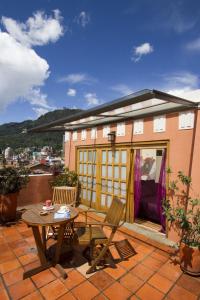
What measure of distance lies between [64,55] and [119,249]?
5561 mm

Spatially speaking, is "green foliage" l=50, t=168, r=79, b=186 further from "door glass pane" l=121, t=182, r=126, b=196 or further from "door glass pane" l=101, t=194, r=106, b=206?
"door glass pane" l=121, t=182, r=126, b=196

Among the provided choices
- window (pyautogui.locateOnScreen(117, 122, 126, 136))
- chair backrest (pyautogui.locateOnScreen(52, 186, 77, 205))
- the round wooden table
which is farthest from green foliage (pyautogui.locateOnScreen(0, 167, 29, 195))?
window (pyautogui.locateOnScreen(117, 122, 126, 136))

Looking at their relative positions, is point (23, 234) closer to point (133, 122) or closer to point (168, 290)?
point (168, 290)

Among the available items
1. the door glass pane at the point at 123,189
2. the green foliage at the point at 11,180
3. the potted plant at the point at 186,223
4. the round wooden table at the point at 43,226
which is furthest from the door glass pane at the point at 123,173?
the green foliage at the point at 11,180

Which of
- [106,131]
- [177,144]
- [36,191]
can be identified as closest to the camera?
[177,144]

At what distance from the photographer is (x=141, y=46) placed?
5555mm

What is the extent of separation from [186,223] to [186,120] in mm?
1828

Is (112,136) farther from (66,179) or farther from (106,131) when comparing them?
(66,179)

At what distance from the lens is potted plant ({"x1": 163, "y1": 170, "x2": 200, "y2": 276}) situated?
275 centimetres

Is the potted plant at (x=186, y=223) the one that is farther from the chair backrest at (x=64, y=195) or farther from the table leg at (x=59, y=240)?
the chair backrest at (x=64, y=195)

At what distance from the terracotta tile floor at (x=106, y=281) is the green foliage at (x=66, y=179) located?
2.79 meters

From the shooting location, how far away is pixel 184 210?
3.15 m

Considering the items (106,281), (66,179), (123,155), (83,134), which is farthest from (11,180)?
(106,281)

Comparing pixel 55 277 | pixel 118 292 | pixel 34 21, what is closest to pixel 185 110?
pixel 118 292
